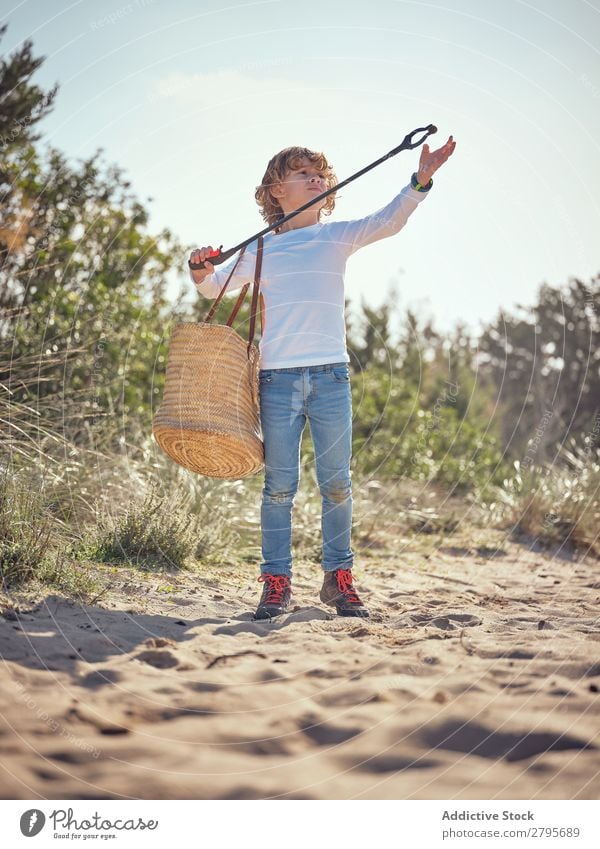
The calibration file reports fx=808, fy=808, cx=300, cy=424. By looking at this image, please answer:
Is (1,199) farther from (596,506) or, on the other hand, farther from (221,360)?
(596,506)

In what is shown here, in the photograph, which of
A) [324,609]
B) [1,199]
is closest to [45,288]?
[1,199]

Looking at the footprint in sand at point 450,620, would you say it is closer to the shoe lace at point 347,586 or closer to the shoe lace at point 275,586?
the shoe lace at point 347,586

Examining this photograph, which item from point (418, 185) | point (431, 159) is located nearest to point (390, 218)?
point (418, 185)

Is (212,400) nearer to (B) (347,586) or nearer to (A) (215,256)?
(A) (215,256)

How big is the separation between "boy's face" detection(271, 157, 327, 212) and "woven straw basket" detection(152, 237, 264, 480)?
0.28 m

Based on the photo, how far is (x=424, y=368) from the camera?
11.2 metres

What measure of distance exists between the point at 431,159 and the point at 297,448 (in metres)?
1.53

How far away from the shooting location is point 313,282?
396 centimetres

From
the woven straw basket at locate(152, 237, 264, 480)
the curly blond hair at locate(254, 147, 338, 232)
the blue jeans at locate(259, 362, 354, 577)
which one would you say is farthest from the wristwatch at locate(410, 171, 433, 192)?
the blue jeans at locate(259, 362, 354, 577)

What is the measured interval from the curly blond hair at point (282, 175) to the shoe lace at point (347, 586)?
187 centimetres

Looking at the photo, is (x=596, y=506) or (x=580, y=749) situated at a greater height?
(x=596, y=506)

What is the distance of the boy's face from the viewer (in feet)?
13.4
